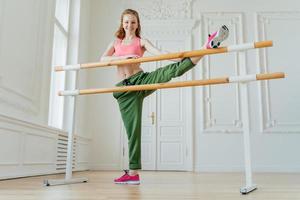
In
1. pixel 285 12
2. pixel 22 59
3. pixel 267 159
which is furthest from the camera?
Result: pixel 285 12

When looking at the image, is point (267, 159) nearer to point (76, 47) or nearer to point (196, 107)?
point (196, 107)

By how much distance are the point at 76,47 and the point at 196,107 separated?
2055 millimetres

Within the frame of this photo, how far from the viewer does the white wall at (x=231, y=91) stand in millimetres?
4664

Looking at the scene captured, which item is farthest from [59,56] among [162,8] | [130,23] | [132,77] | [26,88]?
[132,77]

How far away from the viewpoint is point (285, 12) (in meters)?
5.05

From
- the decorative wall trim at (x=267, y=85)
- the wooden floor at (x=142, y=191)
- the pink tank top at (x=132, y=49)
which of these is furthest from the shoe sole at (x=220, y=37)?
the decorative wall trim at (x=267, y=85)

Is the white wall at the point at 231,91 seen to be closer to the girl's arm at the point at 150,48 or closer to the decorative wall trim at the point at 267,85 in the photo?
the decorative wall trim at the point at 267,85

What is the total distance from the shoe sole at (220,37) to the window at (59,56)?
107 inches

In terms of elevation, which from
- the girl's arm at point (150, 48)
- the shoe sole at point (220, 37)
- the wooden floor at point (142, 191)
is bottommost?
the wooden floor at point (142, 191)

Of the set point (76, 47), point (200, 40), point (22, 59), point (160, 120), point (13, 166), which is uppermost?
point (200, 40)

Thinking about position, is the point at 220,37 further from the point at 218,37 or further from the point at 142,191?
the point at 142,191

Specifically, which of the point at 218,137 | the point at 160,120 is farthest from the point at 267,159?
the point at 160,120

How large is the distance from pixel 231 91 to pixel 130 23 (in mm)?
3018

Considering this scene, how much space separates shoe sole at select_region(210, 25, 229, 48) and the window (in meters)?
2.72
